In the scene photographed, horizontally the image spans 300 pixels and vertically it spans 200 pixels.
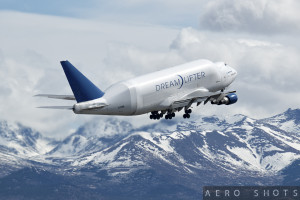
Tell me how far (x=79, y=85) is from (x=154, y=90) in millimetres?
12563

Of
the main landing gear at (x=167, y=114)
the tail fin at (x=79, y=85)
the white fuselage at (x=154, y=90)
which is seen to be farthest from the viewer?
the main landing gear at (x=167, y=114)

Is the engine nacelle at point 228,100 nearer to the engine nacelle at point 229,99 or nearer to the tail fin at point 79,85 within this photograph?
the engine nacelle at point 229,99

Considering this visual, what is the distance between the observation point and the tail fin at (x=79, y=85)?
117938 millimetres

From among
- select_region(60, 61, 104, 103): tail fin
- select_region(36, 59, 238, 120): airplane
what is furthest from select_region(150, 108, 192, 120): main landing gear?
select_region(60, 61, 104, 103): tail fin

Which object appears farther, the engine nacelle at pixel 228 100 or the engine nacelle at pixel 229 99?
the engine nacelle at pixel 229 99

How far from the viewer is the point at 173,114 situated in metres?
132

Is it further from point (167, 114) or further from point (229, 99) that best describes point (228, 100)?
point (167, 114)

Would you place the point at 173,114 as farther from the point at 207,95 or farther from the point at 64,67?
the point at 64,67

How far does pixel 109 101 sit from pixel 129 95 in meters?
3.31

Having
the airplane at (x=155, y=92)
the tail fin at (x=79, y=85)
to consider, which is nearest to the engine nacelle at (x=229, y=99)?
the airplane at (x=155, y=92)

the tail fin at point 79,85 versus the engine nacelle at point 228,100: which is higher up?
the engine nacelle at point 228,100

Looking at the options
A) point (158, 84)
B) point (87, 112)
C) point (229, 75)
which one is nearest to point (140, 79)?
point (158, 84)

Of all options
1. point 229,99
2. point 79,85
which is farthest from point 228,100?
point 79,85

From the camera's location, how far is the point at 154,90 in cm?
12319
